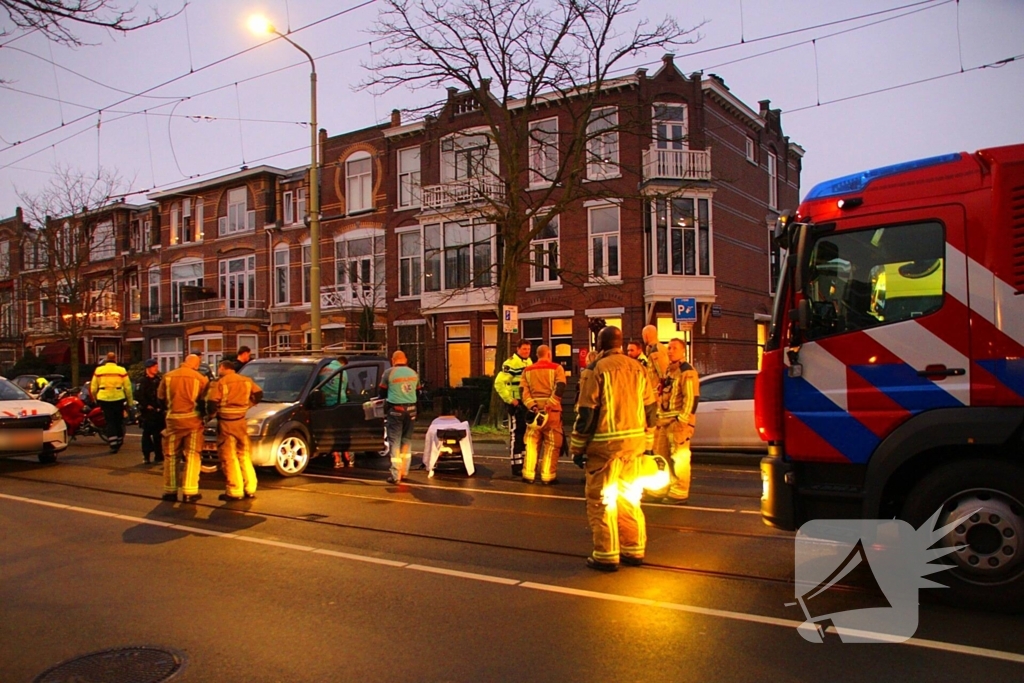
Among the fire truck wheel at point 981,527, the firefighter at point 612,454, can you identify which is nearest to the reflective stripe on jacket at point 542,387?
the firefighter at point 612,454

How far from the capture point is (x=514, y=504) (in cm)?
897

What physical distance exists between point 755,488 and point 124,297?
148 ft

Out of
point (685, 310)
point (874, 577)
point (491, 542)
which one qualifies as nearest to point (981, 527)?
point (874, 577)

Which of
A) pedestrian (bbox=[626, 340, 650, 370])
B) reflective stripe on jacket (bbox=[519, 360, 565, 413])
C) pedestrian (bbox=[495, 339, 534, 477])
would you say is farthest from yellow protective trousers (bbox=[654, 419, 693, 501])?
pedestrian (bbox=[495, 339, 534, 477])

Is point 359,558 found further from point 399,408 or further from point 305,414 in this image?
point 305,414

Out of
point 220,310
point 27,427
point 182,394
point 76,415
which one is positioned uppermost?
point 220,310

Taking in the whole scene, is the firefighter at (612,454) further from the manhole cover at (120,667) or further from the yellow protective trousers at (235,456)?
the yellow protective trousers at (235,456)

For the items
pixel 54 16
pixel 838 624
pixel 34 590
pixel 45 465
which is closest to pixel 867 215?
pixel 838 624

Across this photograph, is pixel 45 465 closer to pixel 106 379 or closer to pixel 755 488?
pixel 106 379

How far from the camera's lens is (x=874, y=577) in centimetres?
562

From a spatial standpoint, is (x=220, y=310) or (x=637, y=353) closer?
(x=637, y=353)

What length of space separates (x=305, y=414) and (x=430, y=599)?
21.7 feet

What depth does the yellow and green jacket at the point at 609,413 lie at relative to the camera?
605 cm

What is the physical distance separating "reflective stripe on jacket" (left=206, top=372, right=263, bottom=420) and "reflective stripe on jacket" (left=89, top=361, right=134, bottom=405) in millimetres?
6398
